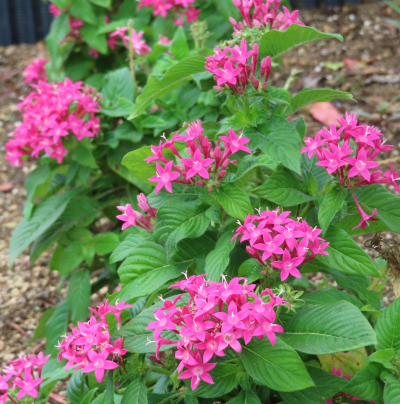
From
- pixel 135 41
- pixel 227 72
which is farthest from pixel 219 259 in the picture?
pixel 135 41

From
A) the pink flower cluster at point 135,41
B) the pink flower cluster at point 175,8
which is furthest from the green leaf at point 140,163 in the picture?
the pink flower cluster at point 175,8

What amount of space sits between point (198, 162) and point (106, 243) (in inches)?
37.8

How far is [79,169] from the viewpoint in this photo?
6.50 ft

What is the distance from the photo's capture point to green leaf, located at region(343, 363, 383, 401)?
1.05 m

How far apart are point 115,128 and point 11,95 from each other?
2.06 metres

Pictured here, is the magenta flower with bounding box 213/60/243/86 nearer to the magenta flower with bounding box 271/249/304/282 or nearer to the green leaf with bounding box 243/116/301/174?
the green leaf with bounding box 243/116/301/174

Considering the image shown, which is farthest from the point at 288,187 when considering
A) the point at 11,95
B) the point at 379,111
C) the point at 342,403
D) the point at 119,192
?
the point at 11,95

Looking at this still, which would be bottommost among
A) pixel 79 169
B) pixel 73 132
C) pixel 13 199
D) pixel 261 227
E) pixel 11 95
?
pixel 13 199

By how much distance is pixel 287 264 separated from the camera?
100 centimetres

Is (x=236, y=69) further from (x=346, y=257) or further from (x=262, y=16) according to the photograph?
(x=346, y=257)

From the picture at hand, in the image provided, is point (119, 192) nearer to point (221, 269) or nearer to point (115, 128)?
point (115, 128)

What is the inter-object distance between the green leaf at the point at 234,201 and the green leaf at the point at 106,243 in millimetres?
874

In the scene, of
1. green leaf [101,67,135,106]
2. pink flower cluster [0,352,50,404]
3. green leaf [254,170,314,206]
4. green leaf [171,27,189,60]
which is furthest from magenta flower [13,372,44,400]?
green leaf [171,27,189,60]

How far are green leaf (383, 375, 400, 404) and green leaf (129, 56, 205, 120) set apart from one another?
817 millimetres
